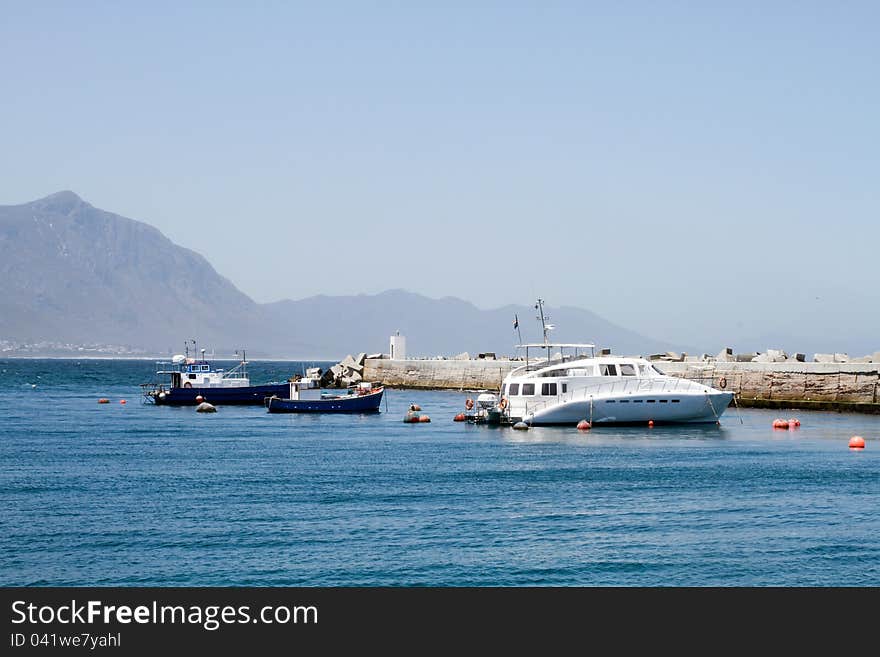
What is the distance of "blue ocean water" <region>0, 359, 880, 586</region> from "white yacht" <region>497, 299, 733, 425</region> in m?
1.40

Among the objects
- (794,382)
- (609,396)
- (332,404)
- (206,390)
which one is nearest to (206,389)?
(206,390)

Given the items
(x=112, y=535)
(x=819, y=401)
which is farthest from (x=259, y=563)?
(x=819, y=401)

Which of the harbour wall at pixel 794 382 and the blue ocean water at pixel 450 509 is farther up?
the harbour wall at pixel 794 382

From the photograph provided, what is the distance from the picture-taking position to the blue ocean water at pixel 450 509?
22156 millimetres

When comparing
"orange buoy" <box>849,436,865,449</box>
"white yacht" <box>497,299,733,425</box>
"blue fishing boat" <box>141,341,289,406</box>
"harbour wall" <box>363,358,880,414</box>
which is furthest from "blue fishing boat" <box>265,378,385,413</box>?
"orange buoy" <box>849,436,865,449</box>

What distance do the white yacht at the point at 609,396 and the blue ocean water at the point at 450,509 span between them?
1397 mm

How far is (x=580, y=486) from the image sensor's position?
113ft

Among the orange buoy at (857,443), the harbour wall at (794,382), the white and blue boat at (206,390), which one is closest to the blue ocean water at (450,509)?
the orange buoy at (857,443)

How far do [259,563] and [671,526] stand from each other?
10.0 m

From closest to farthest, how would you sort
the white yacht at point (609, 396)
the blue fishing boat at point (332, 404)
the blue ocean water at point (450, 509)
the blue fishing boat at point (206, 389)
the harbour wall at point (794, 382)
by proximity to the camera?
the blue ocean water at point (450, 509), the white yacht at point (609, 396), the harbour wall at point (794, 382), the blue fishing boat at point (332, 404), the blue fishing boat at point (206, 389)

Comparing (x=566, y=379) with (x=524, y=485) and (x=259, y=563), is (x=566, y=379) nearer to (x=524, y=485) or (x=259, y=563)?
(x=524, y=485)

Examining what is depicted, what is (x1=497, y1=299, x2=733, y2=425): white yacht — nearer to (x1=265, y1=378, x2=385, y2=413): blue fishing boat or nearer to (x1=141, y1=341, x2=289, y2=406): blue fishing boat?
(x1=265, y1=378, x2=385, y2=413): blue fishing boat

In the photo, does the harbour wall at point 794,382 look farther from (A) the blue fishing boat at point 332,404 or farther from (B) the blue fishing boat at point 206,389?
(B) the blue fishing boat at point 206,389

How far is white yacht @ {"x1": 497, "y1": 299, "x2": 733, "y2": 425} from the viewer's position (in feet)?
182
